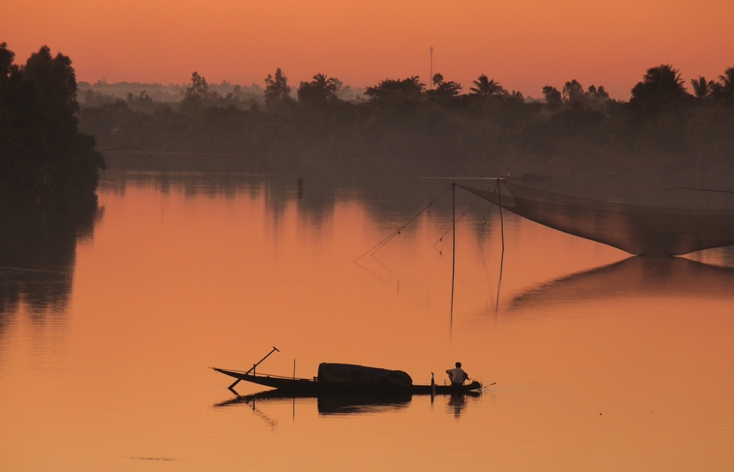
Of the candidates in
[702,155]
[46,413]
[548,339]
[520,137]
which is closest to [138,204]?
[548,339]

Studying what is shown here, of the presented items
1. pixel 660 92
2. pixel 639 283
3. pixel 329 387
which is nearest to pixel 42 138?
pixel 639 283

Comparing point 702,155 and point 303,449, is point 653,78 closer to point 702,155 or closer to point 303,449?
point 702,155

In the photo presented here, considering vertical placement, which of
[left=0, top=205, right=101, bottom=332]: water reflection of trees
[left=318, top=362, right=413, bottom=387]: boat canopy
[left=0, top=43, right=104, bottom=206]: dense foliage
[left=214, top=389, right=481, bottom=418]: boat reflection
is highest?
[left=0, top=43, right=104, bottom=206]: dense foliage

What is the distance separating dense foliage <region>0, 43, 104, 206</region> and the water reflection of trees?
6.24 ft

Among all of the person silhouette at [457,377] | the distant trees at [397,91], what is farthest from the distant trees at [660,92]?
the person silhouette at [457,377]

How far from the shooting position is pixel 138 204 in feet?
186

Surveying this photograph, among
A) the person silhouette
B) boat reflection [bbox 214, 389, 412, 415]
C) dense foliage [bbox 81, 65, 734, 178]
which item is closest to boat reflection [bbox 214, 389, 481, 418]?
boat reflection [bbox 214, 389, 412, 415]

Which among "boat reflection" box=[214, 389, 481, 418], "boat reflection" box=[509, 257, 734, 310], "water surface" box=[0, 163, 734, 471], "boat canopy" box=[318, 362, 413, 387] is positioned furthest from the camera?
"boat reflection" box=[509, 257, 734, 310]

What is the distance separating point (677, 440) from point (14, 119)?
3468cm

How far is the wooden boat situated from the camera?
55.2 feet

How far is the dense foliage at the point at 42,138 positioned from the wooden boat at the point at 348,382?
27.9 m

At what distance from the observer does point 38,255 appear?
33.5 meters

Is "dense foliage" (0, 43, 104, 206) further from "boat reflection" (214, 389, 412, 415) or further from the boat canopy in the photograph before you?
the boat canopy

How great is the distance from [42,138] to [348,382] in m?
34.2
